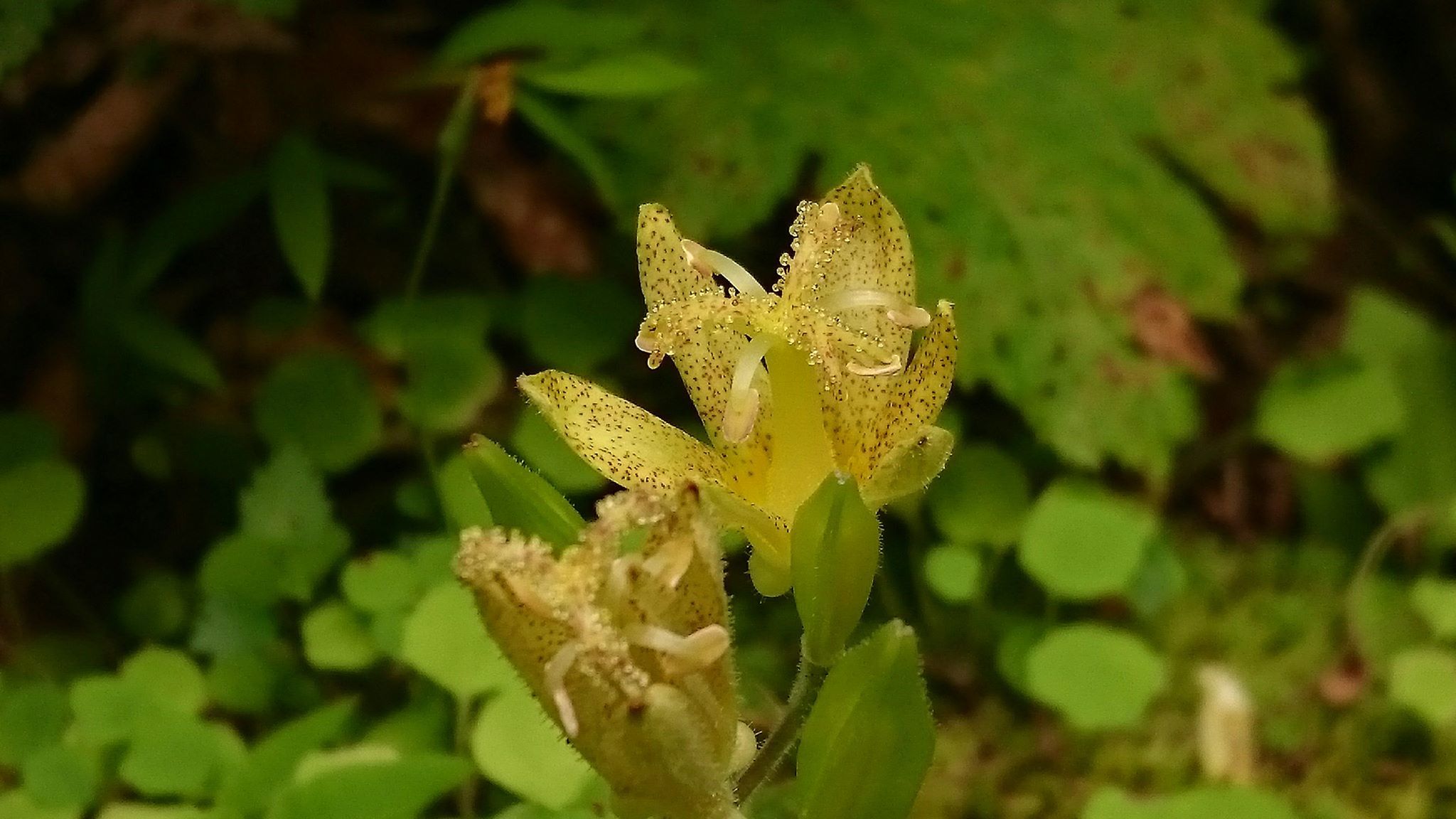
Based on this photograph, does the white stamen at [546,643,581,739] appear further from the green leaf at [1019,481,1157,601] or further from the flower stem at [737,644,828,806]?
the green leaf at [1019,481,1157,601]

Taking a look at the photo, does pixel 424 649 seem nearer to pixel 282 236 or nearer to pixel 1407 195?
pixel 282 236

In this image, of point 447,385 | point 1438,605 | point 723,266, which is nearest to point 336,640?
point 447,385

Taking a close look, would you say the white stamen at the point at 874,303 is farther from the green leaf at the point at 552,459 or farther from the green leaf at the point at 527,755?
the green leaf at the point at 552,459

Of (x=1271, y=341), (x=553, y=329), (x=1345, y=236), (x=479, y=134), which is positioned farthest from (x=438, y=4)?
(x=1345, y=236)

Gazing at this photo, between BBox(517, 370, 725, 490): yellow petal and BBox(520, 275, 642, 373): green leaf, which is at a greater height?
BBox(517, 370, 725, 490): yellow petal

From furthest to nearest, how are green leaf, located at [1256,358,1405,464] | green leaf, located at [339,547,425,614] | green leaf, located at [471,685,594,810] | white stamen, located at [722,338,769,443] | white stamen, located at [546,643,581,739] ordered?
green leaf, located at [1256,358,1405,464] < green leaf, located at [339,547,425,614] < green leaf, located at [471,685,594,810] < white stamen, located at [722,338,769,443] < white stamen, located at [546,643,581,739]

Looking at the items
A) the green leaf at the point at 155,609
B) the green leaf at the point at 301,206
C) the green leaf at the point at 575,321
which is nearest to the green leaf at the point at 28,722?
the green leaf at the point at 155,609

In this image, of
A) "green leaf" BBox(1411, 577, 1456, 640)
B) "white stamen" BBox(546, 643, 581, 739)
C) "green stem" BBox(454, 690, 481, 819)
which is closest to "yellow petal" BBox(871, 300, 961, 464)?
"white stamen" BBox(546, 643, 581, 739)
